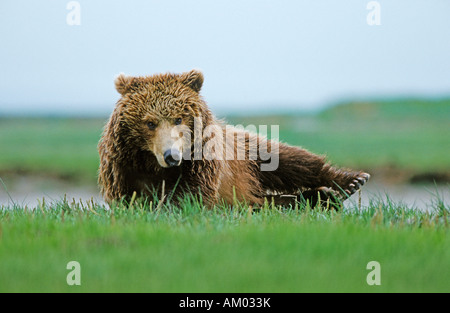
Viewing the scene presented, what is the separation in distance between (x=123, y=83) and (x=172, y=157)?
1.00 m

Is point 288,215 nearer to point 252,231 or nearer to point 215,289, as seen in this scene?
point 252,231

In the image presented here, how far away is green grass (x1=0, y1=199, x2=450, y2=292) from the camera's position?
3377 mm

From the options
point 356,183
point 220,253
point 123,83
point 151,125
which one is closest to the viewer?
point 220,253

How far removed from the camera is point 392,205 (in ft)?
17.5

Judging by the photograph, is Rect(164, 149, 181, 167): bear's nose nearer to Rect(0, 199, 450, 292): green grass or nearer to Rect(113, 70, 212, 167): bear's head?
Rect(113, 70, 212, 167): bear's head

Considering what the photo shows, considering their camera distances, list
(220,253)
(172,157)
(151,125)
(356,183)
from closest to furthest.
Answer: (220,253)
(172,157)
(151,125)
(356,183)

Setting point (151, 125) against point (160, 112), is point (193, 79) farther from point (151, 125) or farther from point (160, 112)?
point (151, 125)

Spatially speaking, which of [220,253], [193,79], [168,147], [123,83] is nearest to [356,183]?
[193,79]

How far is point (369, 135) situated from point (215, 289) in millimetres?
15221

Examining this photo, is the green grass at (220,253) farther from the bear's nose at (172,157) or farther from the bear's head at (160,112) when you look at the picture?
the bear's head at (160,112)

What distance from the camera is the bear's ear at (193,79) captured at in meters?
5.49

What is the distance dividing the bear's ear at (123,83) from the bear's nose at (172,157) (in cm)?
85

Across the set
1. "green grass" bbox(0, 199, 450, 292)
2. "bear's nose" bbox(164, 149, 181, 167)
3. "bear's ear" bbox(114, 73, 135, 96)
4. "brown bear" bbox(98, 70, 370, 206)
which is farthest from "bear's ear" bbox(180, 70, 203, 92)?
"green grass" bbox(0, 199, 450, 292)

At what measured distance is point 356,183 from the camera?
A: 6305 mm
